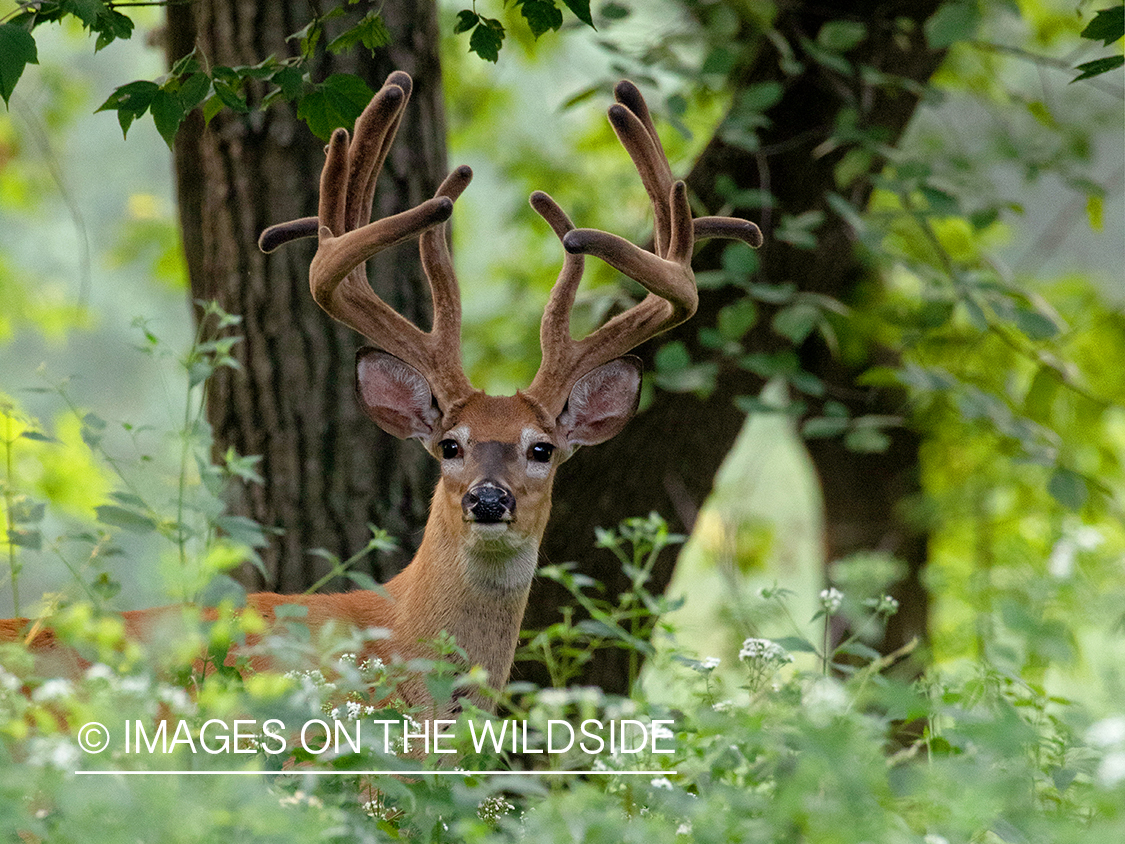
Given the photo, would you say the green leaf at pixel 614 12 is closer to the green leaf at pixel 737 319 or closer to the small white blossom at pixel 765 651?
the green leaf at pixel 737 319

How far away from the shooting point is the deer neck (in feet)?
11.1

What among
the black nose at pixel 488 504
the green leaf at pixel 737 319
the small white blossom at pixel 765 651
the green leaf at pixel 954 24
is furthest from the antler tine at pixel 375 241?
the green leaf at pixel 954 24

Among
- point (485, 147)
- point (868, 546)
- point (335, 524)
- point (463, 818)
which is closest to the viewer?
point (463, 818)

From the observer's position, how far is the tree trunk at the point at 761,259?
450 centimetres

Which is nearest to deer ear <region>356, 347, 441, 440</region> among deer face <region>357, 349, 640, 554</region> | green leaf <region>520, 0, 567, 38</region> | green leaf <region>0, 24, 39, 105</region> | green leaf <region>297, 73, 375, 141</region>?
deer face <region>357, 349, 640, 554</region>

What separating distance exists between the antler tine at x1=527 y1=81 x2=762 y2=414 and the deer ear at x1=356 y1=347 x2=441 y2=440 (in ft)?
1.07

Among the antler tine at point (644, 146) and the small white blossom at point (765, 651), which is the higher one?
the antler tine at point (644, 146)


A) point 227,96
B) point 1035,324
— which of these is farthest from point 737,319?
point 227,96

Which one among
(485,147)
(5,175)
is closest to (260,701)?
(485,147)

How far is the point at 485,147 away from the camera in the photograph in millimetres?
7328

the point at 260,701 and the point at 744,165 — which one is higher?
the point at 744,165

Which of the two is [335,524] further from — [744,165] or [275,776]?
[744,165]

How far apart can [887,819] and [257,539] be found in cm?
128

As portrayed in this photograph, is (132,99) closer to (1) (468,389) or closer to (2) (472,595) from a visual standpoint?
(1) (468,389)
